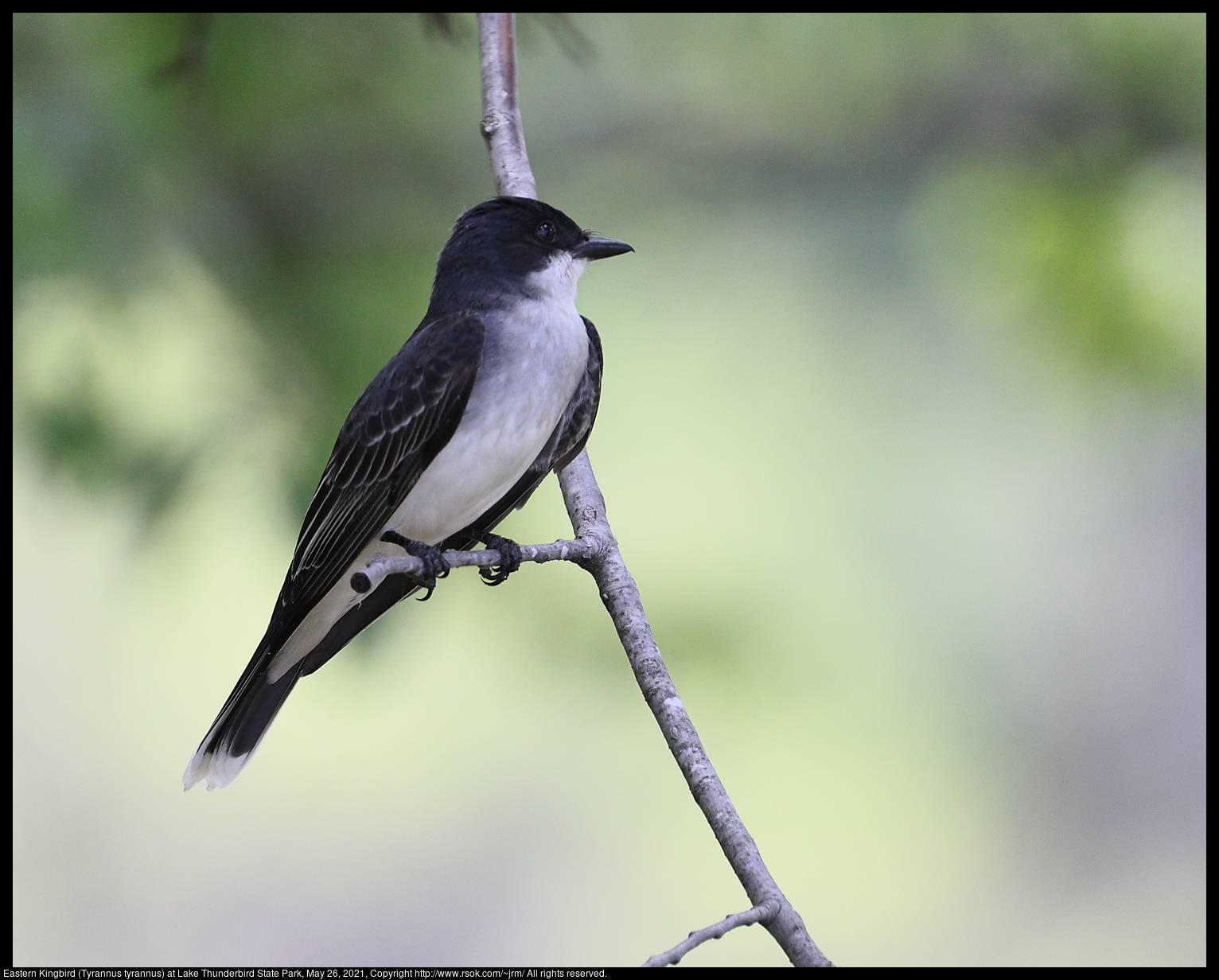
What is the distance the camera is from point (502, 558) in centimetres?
139

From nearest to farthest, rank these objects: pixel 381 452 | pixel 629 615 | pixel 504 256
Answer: pixel 629 615, pixel 381 452, pixel 504 256

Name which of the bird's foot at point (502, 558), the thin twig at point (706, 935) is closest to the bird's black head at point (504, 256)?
the bird's foot at point (502, 558)

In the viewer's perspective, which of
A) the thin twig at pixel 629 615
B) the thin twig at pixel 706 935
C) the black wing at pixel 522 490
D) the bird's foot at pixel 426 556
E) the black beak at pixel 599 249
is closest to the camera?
the thin twig at pixel 706 935

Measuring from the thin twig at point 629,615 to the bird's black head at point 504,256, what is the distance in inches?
3.8

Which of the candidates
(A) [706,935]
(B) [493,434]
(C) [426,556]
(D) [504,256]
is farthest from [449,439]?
(A) [706,935]

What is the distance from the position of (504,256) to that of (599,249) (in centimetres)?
15

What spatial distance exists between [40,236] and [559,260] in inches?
51.8

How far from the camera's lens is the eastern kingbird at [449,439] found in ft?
4.73

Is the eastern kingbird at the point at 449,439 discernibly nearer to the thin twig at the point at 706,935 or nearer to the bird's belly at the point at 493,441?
the bird's belly at the point at 493,441

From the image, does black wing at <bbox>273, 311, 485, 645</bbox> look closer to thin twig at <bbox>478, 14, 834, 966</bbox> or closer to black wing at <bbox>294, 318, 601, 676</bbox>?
black wing at <bbox>294, 318, 601, 676</bbox>

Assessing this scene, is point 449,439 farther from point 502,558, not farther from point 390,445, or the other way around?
point 502,558

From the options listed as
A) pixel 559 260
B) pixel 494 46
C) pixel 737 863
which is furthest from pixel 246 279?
pixel 737 863
